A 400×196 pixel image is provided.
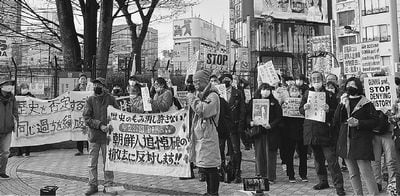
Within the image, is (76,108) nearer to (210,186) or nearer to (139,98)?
(139,98)

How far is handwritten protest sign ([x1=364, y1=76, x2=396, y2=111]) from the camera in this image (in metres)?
6.52

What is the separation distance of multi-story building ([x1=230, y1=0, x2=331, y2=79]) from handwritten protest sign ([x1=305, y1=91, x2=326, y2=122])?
40844 millimetres

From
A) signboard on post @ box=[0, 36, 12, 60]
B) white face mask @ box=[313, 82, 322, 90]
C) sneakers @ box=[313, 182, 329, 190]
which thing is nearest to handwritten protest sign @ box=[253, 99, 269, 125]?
white face mask @ box=[313, 82, 322, 90]

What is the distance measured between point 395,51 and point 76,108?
10134 millimetres

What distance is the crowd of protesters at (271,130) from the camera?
236 inches

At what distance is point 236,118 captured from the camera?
27.3 ft

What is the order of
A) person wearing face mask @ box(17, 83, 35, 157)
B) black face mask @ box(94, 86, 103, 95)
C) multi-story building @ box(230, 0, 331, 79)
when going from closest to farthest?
black face mask @ box(94, 86, 103, 95), person wearing face mask @ box(17, 83, 35, 157), multi-story building @ box(230, 0, 331, 79)

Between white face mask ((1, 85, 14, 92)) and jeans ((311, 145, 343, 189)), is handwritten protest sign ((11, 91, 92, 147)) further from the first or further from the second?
jeans ((311, 145, 343, 189))

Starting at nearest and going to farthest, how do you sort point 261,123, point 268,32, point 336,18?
point 261,123 → point 336,18 → point 268,32

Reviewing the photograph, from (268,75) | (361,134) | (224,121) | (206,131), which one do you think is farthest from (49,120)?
(361,134)

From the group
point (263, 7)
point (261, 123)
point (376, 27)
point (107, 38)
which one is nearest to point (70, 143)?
point (107, 38)

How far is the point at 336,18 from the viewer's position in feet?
172

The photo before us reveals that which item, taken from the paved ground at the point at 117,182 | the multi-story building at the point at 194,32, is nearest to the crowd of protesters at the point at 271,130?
the paved ground at the point at 117,182

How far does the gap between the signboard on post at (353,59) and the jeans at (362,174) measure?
562 centimetres
